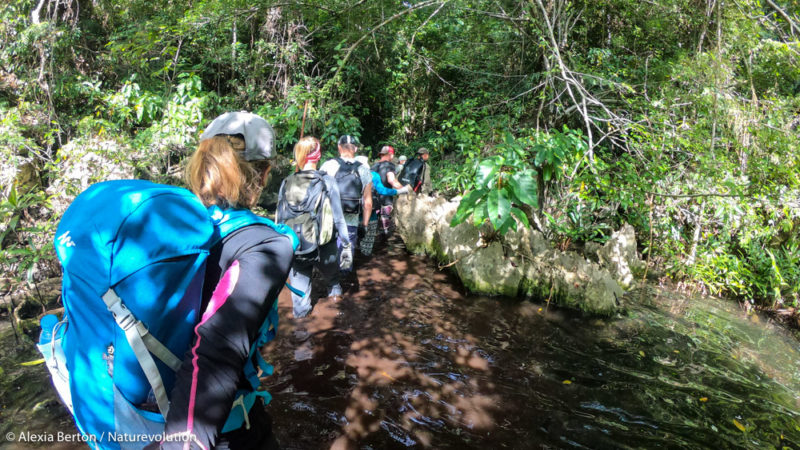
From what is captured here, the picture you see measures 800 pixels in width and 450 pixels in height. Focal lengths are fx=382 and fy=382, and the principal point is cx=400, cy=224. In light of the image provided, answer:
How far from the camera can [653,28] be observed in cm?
737

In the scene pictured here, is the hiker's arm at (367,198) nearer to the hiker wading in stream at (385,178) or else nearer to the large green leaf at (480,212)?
the hiker wading in stream at (385,178)

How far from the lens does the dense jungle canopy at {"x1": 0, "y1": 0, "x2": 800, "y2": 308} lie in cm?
440

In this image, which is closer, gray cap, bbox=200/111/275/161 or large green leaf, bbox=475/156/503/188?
gray cap, bbox=200/111/275/161

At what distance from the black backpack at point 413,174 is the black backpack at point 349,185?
10.0 feet

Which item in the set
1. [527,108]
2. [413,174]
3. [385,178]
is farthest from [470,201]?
[527,108]

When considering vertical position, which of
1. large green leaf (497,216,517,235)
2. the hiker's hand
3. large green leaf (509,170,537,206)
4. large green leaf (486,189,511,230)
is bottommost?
the hiker's hand

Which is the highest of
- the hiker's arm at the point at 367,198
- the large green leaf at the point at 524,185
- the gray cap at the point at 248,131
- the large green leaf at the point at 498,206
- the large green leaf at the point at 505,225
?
the gray cap at the point at 248,131

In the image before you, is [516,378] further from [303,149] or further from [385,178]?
[385,178]

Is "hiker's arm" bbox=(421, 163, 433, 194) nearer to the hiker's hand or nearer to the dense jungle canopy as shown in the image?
the dense jungle canopy

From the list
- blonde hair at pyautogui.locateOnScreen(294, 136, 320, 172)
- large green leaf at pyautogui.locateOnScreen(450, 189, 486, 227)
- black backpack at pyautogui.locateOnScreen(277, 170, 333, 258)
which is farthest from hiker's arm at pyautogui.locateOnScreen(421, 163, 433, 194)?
large green leaf at pyautogui.locateOnScreen(450, 189, 486, 227)

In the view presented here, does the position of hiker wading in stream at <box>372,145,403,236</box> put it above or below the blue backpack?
below

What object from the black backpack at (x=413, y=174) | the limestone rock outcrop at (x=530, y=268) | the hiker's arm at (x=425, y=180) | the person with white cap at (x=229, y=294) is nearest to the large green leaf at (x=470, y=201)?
the limestone rock outcrop at (x=530, y=268)

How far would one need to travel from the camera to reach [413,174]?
7.97m

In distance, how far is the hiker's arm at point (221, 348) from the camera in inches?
38.8
